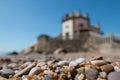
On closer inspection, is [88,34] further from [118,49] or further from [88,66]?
[88,66]

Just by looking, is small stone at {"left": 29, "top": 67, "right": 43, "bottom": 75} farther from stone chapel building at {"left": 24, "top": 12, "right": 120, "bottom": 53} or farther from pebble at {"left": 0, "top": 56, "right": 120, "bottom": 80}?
stone chapel building at {"left": 24, "top": 12, "right": 120, "bottom": 53}

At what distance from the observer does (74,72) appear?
13.6 ft

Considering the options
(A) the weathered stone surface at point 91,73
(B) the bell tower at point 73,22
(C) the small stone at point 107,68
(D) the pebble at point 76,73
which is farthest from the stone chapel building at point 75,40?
(A) the weathered stone surface at point 91,73

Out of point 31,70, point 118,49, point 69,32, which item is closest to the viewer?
point 31,70

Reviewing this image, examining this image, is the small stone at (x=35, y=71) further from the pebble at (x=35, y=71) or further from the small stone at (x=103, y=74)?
the small stone at (x=103, y=74)

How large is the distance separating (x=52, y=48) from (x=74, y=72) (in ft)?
111

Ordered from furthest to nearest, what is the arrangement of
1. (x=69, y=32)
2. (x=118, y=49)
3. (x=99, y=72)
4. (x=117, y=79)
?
(x=69, y=32), (x=118, y=49), (x=99, y=72), (x=117, y=79)

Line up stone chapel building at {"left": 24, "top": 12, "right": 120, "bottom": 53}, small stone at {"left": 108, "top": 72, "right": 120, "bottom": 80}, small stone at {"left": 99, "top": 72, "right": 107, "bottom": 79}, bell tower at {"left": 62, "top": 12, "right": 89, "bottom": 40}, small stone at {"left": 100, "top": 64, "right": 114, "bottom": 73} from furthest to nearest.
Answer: bell tower at {"left": 62, "top": 12, "right": 89, "bottom": 40}
stone chapel building at {"left": 24, "top": 12, "right": 120, "bottom": 53}
small stone at {"left": 100, "top": 64, "right": 114, "bottom": 73}
small stone at {"left": 99, "top": 72, "right": 107, "bottom": 79}
small stone at {"left": 108, "top": 72, "right": 120, "bottom": 80}

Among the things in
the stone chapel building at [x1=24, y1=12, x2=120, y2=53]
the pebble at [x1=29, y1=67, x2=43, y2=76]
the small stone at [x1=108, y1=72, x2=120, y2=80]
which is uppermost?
the stone chapel building at [x1=24, y1=12, x2=120, y2=53]

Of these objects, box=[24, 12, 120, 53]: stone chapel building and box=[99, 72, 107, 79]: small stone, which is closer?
box=[99, 72, 107, 79]: small stone

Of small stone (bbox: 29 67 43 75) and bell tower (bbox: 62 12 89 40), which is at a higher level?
bell tower (bbox: 62 12 89 40)

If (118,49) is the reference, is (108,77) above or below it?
below

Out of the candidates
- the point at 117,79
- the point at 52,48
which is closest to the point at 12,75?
the point at 117,79

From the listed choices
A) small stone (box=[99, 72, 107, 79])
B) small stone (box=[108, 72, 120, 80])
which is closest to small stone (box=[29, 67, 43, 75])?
small stone (box=[99, 72, 107, 79])
